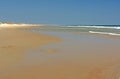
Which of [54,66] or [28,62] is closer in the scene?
[54,66]

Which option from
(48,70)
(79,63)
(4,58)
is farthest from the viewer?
(4,58)

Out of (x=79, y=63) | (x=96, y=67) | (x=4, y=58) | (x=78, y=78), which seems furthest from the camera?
(x=4, y=58)

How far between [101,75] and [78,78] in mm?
648

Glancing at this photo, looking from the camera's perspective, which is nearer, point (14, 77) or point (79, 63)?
point (14, 77)

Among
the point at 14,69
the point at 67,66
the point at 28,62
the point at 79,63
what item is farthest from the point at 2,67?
the point at 79,63

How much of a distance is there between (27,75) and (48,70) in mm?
796

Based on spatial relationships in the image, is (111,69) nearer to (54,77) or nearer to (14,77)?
(54,77)

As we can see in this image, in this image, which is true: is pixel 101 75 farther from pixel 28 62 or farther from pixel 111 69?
pixel 28 62

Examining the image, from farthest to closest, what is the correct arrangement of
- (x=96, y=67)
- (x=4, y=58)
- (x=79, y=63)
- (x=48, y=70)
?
(x=4, y=58), (x=79, y=63), (x=96, y=67), (x=48, y=70)

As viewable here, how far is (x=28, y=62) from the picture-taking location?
26.9 ft

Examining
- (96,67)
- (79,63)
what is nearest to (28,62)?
(79,63)

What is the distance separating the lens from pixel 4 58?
874 centimetres

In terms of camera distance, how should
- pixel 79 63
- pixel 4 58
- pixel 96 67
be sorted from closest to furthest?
pixel 96 67 < pixel 79 63 < pixel 4 58

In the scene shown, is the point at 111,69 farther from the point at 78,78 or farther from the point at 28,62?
the point at 28,62
